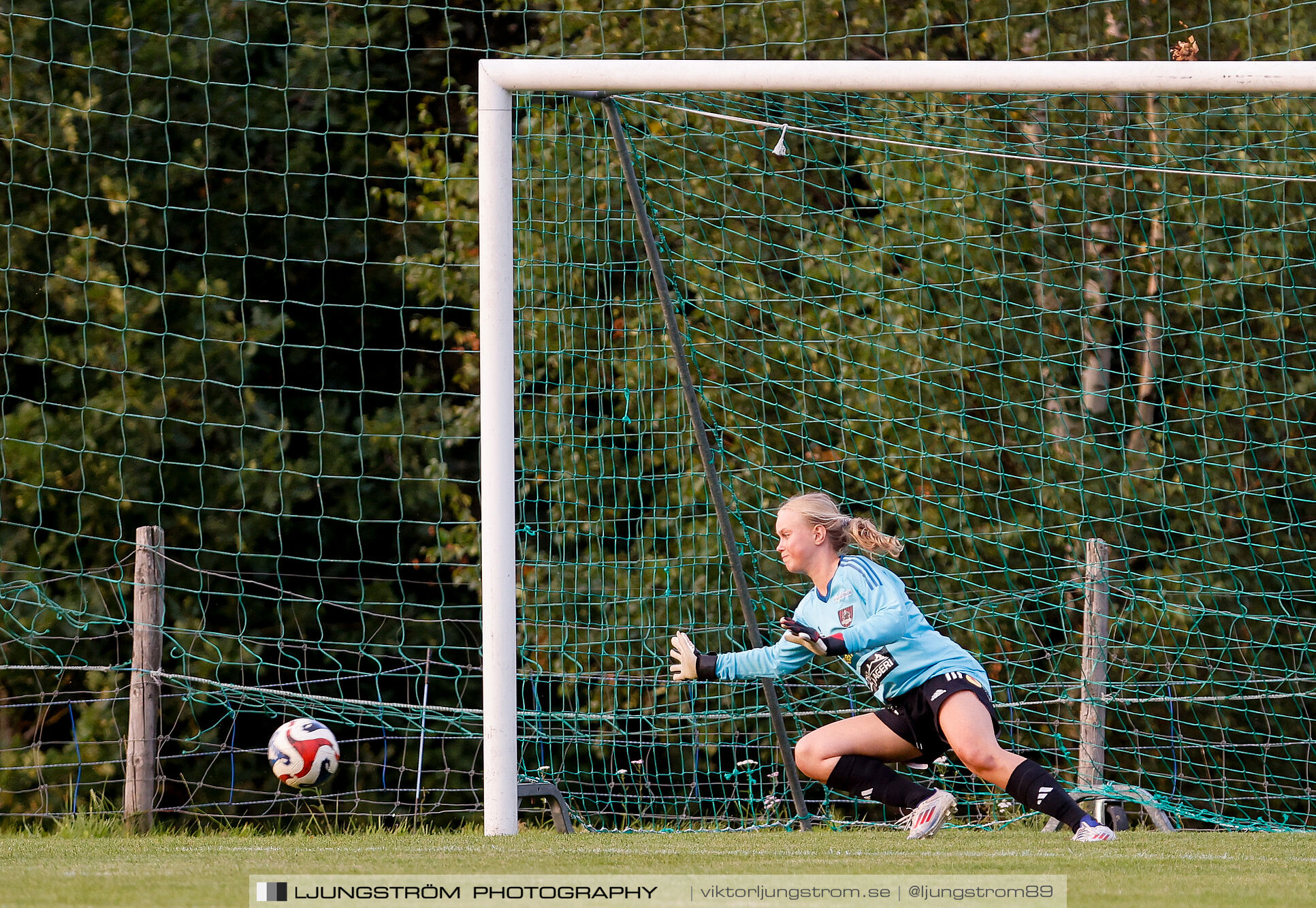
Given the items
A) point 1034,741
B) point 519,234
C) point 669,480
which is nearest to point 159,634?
point 519,234

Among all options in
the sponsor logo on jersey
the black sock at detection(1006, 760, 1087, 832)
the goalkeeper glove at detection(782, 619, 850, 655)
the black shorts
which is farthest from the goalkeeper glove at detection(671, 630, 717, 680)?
the black sock at detection(1006, 760, 1087, 832)

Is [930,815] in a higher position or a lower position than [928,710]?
lower

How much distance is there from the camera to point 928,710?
175 inches

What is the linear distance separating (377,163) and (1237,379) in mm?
6325

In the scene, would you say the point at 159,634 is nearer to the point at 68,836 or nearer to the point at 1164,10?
the point at 68,836

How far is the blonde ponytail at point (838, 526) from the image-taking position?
455 cm

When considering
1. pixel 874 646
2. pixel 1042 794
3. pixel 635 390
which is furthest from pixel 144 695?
pixel 1042 794

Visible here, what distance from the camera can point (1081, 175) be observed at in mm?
8328

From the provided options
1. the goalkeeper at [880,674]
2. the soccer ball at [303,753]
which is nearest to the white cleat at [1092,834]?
the goalkeeper at [880,674]

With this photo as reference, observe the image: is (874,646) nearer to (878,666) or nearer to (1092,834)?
(878,666)

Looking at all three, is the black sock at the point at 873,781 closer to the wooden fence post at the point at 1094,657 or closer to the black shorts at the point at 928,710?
the black shorts at the point at 928,710

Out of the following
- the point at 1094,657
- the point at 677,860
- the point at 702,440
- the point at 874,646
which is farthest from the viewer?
the point at 1094,657

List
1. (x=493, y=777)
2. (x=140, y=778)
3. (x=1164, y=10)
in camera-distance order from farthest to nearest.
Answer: (x=1164, y=10) → (x=140, y=778) → (x=493, y=777)

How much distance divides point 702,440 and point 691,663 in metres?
1.27
